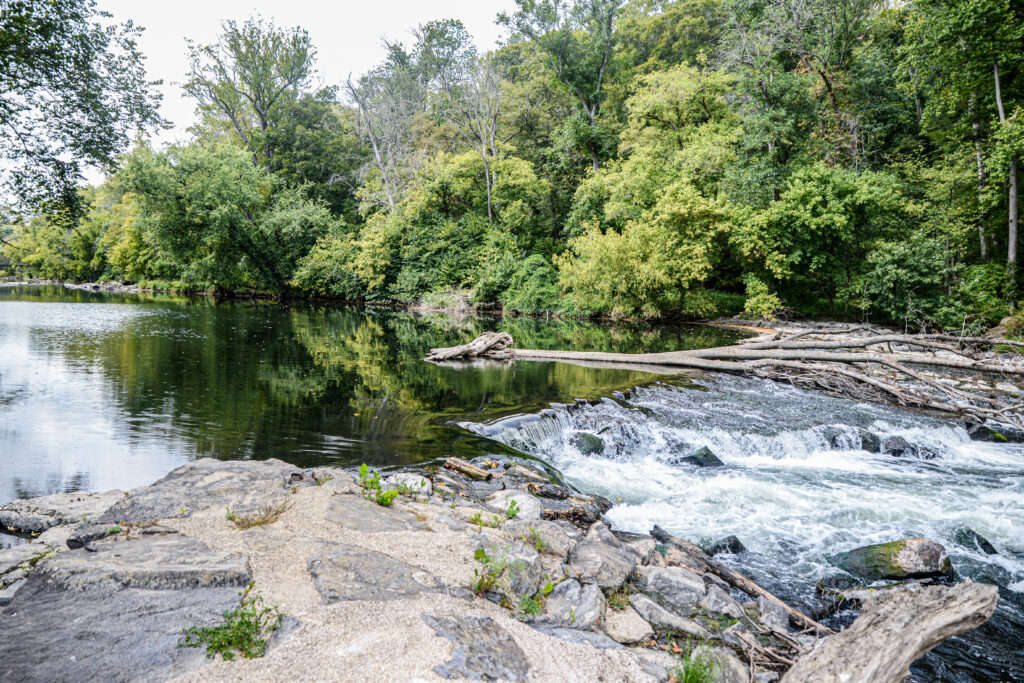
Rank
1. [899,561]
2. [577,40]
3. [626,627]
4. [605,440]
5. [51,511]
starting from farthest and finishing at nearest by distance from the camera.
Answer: [577,40] → [605,440] → [899,561] → [51,511] → [626,627]

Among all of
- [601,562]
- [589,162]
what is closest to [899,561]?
[601,562]

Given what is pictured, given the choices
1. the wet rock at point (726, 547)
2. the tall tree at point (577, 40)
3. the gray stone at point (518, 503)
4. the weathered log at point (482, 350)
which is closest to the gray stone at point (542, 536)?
the gray stone at point (518, 503)

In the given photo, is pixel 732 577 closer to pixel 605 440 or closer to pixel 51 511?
pixel 605 440

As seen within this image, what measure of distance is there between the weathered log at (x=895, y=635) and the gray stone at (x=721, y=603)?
84 cm

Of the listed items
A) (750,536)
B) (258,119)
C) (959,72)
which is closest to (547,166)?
(959,72)

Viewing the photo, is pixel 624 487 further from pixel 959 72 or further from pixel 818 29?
pixel 818 29

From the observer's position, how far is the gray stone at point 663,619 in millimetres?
3436

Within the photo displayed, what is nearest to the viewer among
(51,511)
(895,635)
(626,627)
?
(895,635)

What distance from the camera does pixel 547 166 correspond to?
35.8 m

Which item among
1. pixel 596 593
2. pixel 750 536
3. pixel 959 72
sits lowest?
pixel 750 536

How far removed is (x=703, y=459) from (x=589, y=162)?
31.5m

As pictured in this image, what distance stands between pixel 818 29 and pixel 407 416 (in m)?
30.0

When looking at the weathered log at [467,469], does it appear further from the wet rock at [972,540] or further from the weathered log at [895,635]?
the wet rock at [972,540]

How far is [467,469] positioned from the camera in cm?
632
